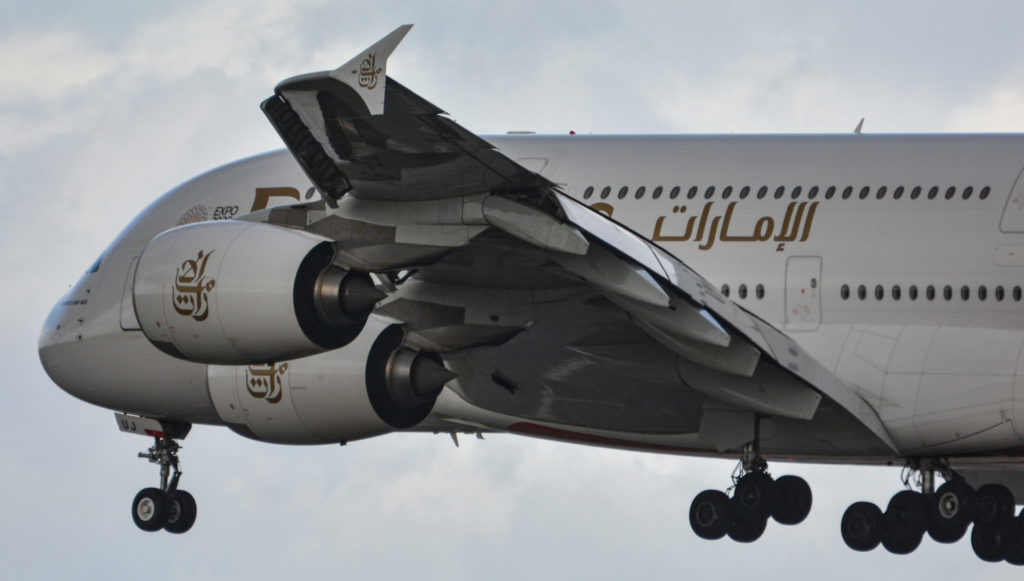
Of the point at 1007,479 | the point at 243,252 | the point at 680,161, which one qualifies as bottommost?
the point at 243,252

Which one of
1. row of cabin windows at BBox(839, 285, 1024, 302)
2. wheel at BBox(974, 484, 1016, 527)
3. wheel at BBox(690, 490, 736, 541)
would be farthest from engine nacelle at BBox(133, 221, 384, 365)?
wheel at BBox(974, 484, 1016, 527)

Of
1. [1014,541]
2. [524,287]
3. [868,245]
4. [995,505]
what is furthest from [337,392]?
[1014,541]

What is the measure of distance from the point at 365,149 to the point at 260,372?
6.34m

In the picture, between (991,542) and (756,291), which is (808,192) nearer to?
(756,291)

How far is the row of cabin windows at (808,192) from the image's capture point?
19625 millimetres

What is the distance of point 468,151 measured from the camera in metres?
14.4

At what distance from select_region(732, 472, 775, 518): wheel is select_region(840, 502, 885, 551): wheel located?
3.78 ft

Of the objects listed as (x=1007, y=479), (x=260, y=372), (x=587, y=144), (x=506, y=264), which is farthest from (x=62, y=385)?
(x=1007, y=479)

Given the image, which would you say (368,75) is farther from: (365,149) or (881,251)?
(881,251)

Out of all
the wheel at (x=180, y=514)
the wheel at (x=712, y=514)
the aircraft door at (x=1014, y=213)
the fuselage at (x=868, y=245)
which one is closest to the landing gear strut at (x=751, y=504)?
the wheel at (x=712, y=514)

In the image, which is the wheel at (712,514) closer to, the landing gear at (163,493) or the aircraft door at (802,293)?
the aircraft door at (802,293)

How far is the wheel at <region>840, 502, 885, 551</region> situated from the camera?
2062 centimetres

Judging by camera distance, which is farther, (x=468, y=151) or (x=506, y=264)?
(x=506, y=264)

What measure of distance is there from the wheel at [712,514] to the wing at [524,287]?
773mm
